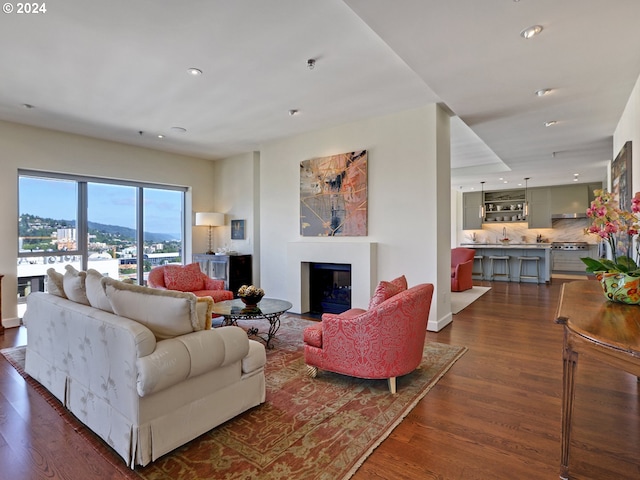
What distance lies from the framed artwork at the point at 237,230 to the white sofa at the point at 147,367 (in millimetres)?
4399

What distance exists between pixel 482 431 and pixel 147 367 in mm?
2080

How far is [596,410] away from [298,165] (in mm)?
4697

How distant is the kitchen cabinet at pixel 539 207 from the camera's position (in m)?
10.9

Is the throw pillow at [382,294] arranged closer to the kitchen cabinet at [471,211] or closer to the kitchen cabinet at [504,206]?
the kitchen cabinet at [471,211]

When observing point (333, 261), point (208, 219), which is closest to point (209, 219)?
point (208, 219)

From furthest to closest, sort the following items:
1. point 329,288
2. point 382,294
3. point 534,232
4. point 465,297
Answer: point 534,232
point 465,297
point 329,288
point 382,294

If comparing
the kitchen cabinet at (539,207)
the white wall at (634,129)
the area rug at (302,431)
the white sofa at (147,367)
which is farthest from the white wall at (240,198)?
the kitchen cabinet at (539,207)

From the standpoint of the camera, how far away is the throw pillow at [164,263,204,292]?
510cm

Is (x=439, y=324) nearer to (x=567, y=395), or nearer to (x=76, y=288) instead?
(x=567, y=395)

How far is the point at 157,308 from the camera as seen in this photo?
2.06 metres

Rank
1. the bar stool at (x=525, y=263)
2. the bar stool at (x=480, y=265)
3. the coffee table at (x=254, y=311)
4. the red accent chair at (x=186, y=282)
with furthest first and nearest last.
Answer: the bar stool at (x=480, y=265), the bar stool at (x=525, y=263), the red accent chair at (x=186, y=282), the coffee table at (x=254, y=311)

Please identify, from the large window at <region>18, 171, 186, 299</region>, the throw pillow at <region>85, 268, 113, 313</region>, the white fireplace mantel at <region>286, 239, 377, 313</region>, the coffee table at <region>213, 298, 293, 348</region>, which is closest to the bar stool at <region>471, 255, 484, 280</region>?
the white fireplace mantel at <region>286, 239, 377, 313</region>

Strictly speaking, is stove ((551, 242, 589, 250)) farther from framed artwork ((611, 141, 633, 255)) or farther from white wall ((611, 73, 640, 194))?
white wall ((611, 73, 640, 194))

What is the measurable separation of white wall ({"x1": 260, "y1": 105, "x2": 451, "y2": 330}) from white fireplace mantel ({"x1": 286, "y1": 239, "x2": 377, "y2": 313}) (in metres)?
0.18
